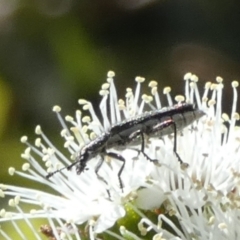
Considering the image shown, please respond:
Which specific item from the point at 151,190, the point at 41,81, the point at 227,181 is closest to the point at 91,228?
the point at 151,190

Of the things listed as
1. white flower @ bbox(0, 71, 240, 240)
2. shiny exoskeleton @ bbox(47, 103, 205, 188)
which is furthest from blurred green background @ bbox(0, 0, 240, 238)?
shiny exoskeleton @ bbox(47, 103, 205, 188)

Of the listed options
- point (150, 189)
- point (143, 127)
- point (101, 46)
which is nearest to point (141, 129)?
point (143, 127)

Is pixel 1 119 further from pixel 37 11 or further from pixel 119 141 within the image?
pixel 119 141

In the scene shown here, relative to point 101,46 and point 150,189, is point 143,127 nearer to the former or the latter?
point 150,189

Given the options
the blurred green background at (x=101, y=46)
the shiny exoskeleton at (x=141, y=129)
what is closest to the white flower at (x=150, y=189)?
the shiny exoskeleton at (x=141, y=129)

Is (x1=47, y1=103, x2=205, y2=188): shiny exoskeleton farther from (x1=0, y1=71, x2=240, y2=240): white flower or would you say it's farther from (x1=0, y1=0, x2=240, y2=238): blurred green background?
(x1=0, y1=0, x2=240, y2=238): blurred green background

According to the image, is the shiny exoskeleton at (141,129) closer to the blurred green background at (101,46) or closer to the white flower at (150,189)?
the white flower at (150,189)

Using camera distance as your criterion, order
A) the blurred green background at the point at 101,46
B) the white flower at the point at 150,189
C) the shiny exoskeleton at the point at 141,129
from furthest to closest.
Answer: the blurred green background at the point at 101,46, the shiny exoskeleton at the point at 141,129, the white flower at the point at 150,189
